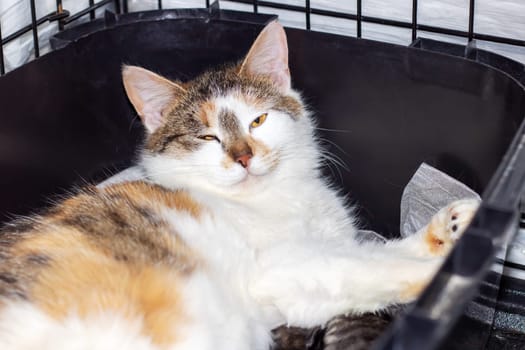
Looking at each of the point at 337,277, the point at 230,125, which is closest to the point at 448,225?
the point at 337,277

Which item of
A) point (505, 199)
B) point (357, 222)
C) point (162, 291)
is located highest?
→ point (505, 199)

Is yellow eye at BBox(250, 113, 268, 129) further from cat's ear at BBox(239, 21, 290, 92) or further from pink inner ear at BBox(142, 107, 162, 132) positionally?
pink inner ear at BBox(142, 107, 162, 132)

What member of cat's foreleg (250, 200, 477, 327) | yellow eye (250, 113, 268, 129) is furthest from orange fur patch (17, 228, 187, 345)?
yellow eye (250, 113, 268, 129)

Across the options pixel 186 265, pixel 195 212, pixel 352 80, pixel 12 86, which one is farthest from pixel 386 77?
pixel 12 86

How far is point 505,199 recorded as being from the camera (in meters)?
1.02

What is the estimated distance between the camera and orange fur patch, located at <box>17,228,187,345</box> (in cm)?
128

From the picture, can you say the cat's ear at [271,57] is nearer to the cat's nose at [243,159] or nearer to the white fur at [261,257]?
the white fur at [261,257]

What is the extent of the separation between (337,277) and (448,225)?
0.27 metres

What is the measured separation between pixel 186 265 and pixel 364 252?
14.9 inches

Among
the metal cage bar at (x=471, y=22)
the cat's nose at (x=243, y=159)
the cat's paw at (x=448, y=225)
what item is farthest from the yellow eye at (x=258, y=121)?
the metal cage bar at (x=471, y=22)

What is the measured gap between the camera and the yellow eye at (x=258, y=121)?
68.1 inches

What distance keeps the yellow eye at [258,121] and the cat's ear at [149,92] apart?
0.20m

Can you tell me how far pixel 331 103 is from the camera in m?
2.05

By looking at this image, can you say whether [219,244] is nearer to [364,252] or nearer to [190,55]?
[364,252]
